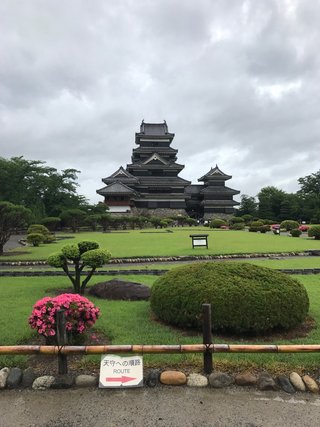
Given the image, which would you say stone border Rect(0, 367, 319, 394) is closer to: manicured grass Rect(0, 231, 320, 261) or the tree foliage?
manicured grass Rect(0, 231, 320, 261)

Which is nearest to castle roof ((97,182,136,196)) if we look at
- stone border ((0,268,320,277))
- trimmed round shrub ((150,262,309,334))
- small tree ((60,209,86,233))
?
small tree ((60,209,86,233))

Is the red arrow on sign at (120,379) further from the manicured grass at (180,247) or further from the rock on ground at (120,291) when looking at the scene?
the manicured grass at (180,247)

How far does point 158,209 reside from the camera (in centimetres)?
5866

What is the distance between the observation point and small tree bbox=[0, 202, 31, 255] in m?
17.6

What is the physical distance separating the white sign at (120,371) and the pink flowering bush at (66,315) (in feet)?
2.98

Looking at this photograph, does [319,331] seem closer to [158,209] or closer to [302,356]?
[302,356]

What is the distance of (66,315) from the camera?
4996 millimetres

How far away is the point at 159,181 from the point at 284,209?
22198 millimetres

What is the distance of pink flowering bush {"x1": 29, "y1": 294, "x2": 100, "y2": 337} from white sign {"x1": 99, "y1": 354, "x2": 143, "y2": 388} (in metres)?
0.91

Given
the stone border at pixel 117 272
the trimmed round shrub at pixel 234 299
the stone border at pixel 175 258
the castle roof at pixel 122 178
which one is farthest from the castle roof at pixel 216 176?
the trimmed round shrub at pixel 234 299

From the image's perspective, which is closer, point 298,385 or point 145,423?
point 145,423

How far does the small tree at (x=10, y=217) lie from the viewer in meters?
17.6

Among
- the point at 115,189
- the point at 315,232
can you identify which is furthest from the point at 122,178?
the point at 315,232

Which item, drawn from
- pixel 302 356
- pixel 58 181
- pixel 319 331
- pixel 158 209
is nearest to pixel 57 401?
pixel 302 356
